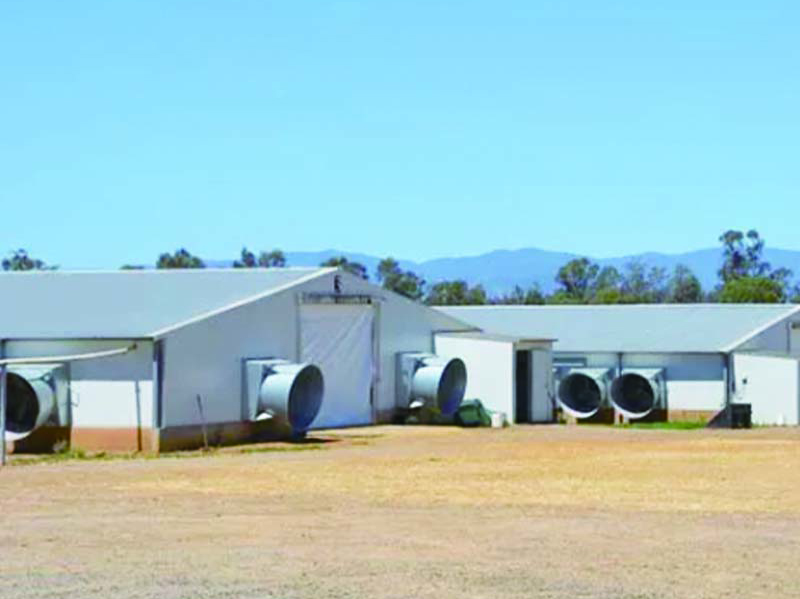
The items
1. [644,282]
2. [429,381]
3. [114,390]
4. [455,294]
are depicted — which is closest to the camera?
[114,390]

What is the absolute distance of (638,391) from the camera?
5716 cm

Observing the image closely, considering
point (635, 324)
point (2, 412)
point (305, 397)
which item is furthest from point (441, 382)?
point (2, 412)

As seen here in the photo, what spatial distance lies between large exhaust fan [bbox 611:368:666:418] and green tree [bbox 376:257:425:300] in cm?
5711

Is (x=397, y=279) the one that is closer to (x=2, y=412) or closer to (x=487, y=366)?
(x=487, y=366)

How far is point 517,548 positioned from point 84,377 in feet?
71.1

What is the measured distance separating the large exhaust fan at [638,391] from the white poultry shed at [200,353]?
8.46 metres

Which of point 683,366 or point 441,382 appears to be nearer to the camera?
point 441,382

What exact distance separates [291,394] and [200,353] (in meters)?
2.59

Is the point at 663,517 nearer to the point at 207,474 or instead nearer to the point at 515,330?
the point at 207,474

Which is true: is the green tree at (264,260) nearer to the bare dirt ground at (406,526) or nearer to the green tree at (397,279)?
the green tree at (397,279)

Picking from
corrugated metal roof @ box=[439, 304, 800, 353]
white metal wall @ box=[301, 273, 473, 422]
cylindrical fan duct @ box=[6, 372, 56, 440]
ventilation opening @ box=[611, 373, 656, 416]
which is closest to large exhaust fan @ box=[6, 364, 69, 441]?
cylindrical fan duct @ box=[6, 372, 56, 440]

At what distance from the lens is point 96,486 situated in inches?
1063

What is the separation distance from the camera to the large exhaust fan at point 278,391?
135 feet

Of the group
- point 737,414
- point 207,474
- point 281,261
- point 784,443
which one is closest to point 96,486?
point 207,474
